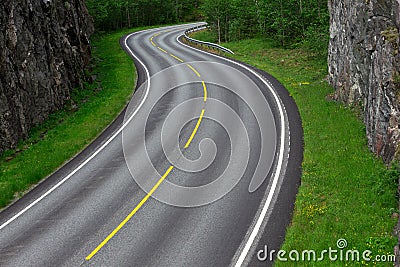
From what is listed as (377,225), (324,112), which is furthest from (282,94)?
(377,225)

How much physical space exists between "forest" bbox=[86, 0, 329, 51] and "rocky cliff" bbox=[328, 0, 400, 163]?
10179 mm

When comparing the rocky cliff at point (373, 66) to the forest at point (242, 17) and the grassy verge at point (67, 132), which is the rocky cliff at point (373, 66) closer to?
the forest at point (242, 17)

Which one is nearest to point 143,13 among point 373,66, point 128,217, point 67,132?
point 67,132

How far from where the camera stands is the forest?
40.4m

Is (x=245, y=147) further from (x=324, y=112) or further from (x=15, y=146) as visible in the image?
(x=15, y=146)

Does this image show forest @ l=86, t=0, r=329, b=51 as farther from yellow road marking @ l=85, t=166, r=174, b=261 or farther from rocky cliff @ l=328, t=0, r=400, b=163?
yellow road marking @ l=85, t=166, r=174, b=261

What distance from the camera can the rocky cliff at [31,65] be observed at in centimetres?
2117

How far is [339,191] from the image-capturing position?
14.2 m

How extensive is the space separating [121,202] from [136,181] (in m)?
1.65

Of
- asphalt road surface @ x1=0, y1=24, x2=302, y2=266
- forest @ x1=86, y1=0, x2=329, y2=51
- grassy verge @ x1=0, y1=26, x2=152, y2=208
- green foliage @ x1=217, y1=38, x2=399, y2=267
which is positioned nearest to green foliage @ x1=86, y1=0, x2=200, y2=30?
forest @ x1=86, y1=0, x2=329, y2=51

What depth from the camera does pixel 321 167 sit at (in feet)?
52.3

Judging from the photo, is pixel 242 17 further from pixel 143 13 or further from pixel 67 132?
pixel 67 132

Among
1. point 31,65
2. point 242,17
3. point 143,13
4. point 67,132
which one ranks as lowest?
point 67,132

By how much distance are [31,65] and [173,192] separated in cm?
1348
